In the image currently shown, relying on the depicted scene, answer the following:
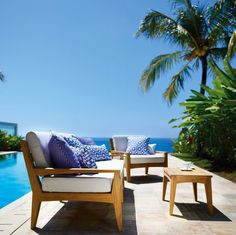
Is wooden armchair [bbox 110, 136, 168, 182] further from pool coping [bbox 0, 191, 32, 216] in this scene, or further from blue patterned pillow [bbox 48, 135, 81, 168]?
blue patterned pillow [bbox 48, 135, 81, 168]

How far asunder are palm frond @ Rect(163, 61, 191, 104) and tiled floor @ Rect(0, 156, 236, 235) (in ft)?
→ 24.6

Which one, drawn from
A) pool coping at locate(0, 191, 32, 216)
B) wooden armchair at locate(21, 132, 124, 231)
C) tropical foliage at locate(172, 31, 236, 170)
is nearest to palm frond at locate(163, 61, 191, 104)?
tropical foliage at locate(172, 31, 236, 170)

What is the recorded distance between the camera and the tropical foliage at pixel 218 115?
20.9 feet

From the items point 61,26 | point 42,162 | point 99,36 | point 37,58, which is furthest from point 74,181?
point 37,58

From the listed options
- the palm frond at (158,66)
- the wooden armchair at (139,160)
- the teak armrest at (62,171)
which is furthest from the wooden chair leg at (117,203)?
the palm frond at (158,66)

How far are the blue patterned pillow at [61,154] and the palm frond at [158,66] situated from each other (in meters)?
8.91

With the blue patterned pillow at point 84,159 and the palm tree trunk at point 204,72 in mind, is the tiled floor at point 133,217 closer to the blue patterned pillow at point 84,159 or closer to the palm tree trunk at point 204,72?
the blue patterned pillow at point 84,159

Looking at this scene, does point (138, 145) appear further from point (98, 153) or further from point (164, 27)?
point (164, 27)

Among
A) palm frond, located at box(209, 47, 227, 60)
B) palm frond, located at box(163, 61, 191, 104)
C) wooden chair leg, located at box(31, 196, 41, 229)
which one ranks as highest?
palm frond, located at box(209, 47, 227, 60)

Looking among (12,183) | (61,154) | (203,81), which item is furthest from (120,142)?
(203,81)

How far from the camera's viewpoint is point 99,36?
19125 millimetres

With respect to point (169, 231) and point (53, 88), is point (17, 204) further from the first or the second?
point (53, 88)

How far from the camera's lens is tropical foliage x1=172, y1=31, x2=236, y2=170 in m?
6.36

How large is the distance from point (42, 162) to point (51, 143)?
0.21 metres
